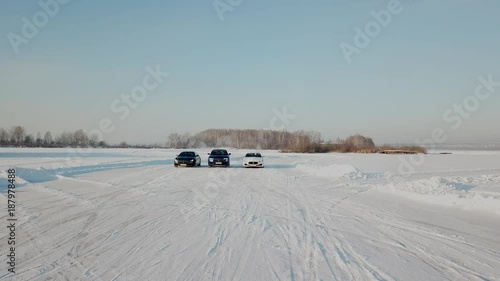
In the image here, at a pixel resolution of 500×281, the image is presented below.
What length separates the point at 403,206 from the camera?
1041 cm

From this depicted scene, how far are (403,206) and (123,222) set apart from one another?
26.5 feet

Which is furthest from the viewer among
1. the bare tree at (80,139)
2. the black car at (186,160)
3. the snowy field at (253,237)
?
the bare tree at (80,139)

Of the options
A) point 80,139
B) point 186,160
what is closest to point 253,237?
point 186,160

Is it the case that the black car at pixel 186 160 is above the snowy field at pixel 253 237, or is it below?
above

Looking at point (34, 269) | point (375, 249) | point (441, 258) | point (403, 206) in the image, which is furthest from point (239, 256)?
point (403, 206)

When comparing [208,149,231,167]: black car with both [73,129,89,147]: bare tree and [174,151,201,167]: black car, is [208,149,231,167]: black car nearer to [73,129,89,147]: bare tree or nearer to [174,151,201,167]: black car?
[174,151,201,167]: black car

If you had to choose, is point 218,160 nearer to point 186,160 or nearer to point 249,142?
point 186,160

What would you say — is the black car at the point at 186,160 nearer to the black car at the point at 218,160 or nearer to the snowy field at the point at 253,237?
the black car at the point at 218,160

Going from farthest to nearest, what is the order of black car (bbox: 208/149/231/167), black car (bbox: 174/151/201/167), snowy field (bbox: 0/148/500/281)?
black car (bbox: 208/149/231/167)
black car (bbox: 174/151/201/167)
snowy field (bbox: 0/148/500/281)

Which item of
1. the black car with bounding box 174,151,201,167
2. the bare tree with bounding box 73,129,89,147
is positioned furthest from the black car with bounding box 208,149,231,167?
the bare tree with bounding box 73,129,89,147

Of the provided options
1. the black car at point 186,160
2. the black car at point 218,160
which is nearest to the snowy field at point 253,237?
the black car at point 186,160

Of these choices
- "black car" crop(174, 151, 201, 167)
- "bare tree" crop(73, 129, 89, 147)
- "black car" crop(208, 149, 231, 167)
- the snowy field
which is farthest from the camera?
"bare tree" crop(73, 129, 89, 147)

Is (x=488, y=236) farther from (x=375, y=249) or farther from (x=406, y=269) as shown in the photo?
(x=406, y=269)

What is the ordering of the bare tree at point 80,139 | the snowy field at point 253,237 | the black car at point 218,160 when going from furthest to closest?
the bare tree at point 80,139
the black car at point 218,160
the snowy field at point 253,237
